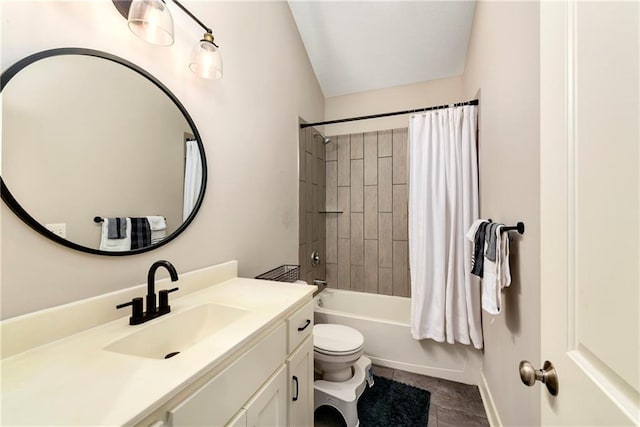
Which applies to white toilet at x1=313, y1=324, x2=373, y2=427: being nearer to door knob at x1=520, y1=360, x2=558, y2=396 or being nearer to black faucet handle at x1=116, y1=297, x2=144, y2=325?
black faucet handle at x1=116, y1=297, x2=144, y2=325

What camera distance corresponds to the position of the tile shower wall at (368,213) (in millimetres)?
2721

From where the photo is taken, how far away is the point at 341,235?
2.98 m

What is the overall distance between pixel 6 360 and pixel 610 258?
1309 mm

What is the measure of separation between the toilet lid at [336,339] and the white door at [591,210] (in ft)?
3.83

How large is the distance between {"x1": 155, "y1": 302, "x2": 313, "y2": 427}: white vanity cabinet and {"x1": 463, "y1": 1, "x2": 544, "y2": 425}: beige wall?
36.2 inches

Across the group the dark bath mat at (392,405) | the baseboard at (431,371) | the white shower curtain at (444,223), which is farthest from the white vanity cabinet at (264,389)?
the white shower curtain at (444,223)

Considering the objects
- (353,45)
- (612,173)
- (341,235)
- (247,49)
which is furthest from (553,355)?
(353,45)

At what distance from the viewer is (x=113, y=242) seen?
91cm

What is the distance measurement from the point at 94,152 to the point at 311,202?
6.31ft

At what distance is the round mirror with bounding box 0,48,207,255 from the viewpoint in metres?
0.71

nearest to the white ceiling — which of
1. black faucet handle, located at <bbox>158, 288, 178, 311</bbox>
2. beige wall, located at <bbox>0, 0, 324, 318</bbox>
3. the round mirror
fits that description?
beige wall, located at <bbox>0, 0, 324, 318</bbox>

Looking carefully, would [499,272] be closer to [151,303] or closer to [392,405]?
[392,405]

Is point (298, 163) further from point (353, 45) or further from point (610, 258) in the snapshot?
point (610, 258)

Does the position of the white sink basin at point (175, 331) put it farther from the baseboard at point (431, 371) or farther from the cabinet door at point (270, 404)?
the baseboard at point (431, 371)
